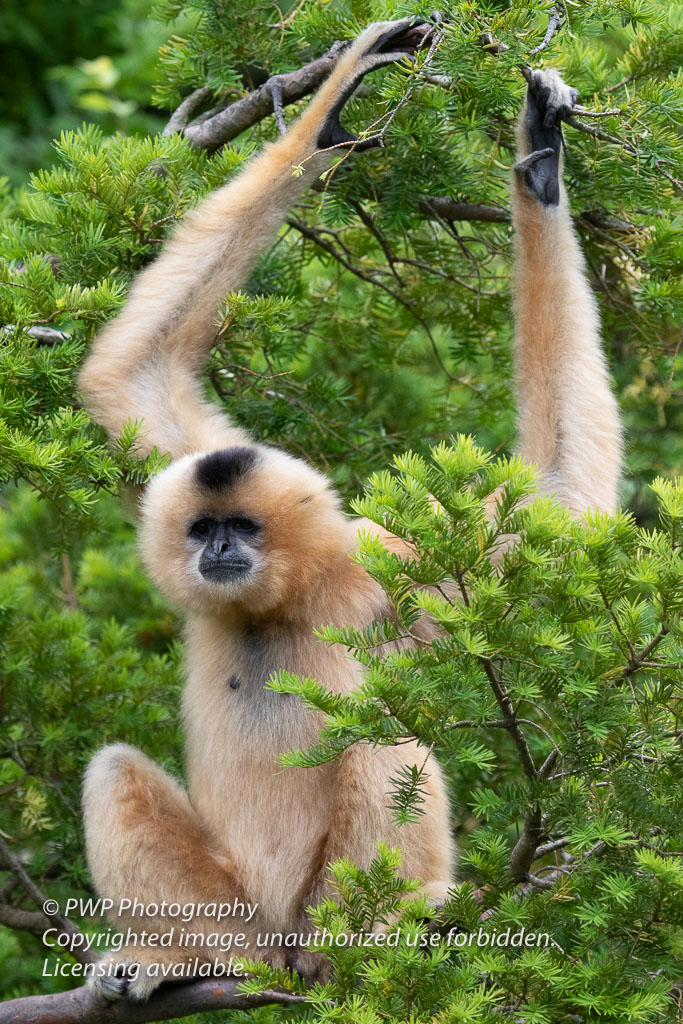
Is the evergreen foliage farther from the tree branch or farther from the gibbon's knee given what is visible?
the gibbon's knee

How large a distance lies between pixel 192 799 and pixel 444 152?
3.00m

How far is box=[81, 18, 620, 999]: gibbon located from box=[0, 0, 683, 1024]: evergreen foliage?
0.77 feet

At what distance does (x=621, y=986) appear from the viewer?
2.60m

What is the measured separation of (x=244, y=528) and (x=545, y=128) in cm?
204

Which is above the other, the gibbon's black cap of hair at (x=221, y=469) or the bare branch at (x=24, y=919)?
the gibbon's black cap of hair at (x=221, y=469)

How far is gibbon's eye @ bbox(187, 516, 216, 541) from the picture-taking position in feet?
14.2

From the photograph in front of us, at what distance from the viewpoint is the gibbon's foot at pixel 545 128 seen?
402 centimetres

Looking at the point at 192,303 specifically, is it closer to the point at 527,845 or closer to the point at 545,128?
the point at 545,128

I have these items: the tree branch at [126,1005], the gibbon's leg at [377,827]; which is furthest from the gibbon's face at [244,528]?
the tree branch at [126,1005]

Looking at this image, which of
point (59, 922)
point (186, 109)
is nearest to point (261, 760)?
point (59, 922)

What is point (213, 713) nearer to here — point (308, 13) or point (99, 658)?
point (99, 658)

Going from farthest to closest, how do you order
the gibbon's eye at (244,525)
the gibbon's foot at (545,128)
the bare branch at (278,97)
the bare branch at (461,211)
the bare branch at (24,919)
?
the bare branch at (461,211), the bare branch at (24,919), the bare branch at (278,97), the gibbon's eye at (244,525), the gibbon's foot at (545,128)

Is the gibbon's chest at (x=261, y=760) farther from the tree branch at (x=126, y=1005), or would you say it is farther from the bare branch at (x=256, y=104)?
the bare branch at (x=256, y=104)

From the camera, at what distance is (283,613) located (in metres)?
4.34
